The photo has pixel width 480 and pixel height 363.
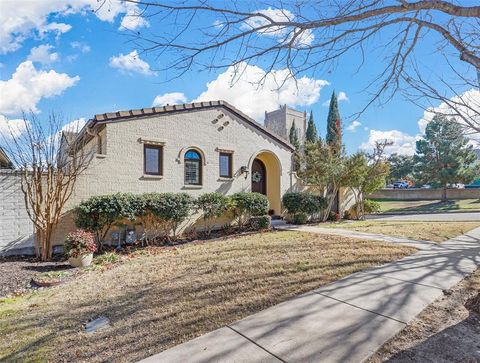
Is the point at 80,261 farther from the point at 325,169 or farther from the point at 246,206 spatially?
the point at 325,169

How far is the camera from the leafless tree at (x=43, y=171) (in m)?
8.21

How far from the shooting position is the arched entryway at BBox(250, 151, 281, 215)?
48.0ft

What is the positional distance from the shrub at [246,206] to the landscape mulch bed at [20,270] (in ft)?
21.5

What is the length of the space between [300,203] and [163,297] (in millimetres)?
10076

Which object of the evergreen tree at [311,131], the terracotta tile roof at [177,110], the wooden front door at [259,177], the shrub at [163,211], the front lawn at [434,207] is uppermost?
the evergreen tree at [311,131]

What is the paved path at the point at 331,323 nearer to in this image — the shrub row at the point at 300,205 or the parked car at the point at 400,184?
the shrub row at the point at 300,205

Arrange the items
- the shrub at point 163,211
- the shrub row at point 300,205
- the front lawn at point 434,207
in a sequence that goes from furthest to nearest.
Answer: the front lawn at point 434,207
the shrub row at point 300,205
the shrub at point 163,211

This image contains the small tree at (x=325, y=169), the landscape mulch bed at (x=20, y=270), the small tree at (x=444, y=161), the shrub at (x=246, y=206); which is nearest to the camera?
the landscape mulch bed at (x=20, y=270)

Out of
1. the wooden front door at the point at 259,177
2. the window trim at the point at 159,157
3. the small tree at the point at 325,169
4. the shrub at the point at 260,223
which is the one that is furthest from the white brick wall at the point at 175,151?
the shrub at the point at 260,223

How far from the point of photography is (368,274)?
5.29 meters

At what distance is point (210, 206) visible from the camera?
11.3 meters

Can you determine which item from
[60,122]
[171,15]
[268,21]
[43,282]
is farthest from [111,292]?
[60,122]

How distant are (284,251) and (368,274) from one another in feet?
7.83

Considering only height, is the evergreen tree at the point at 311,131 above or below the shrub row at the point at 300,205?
above
